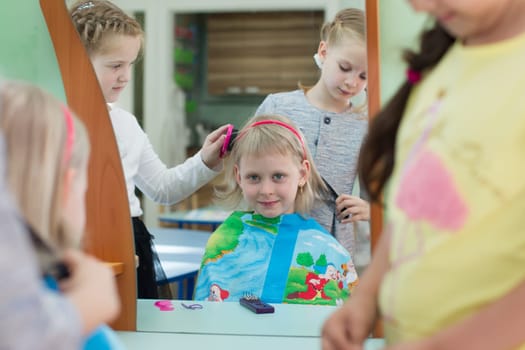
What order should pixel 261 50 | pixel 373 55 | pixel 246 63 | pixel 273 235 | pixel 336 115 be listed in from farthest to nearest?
pixel 246 63
pixel 261 50
pixel 273 235
pixel 336 115
pixel 373 55

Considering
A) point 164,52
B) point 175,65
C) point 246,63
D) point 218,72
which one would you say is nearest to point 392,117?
point 164,52

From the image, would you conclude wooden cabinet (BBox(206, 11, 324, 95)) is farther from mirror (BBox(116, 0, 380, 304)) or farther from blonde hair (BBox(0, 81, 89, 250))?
blonde hair (BBox(0, 81, 89, 250))

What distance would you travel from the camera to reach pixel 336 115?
1526 millimetres

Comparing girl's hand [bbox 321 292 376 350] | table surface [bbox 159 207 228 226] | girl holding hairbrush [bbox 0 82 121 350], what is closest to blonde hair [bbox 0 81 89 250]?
girl holding hairbrush [bbox 0 82 121 350]

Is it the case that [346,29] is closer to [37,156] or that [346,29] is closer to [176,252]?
[176,252]

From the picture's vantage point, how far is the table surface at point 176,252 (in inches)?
62.1

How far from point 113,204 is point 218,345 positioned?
13.5 inches

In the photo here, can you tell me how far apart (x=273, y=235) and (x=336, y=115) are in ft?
1.10

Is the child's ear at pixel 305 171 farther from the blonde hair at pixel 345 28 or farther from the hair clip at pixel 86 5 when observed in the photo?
the hair clip at pixel 86 5

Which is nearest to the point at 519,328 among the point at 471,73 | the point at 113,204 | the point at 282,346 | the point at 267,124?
the point at 471,73

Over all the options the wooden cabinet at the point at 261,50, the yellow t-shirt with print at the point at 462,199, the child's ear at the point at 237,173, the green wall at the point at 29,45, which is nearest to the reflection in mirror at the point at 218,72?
the wooden cabinet at the point at 261,50

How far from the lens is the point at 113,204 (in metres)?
1.30

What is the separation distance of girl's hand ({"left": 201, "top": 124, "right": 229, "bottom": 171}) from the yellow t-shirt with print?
951 mm

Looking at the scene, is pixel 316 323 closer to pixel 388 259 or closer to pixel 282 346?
pixel 282 346
